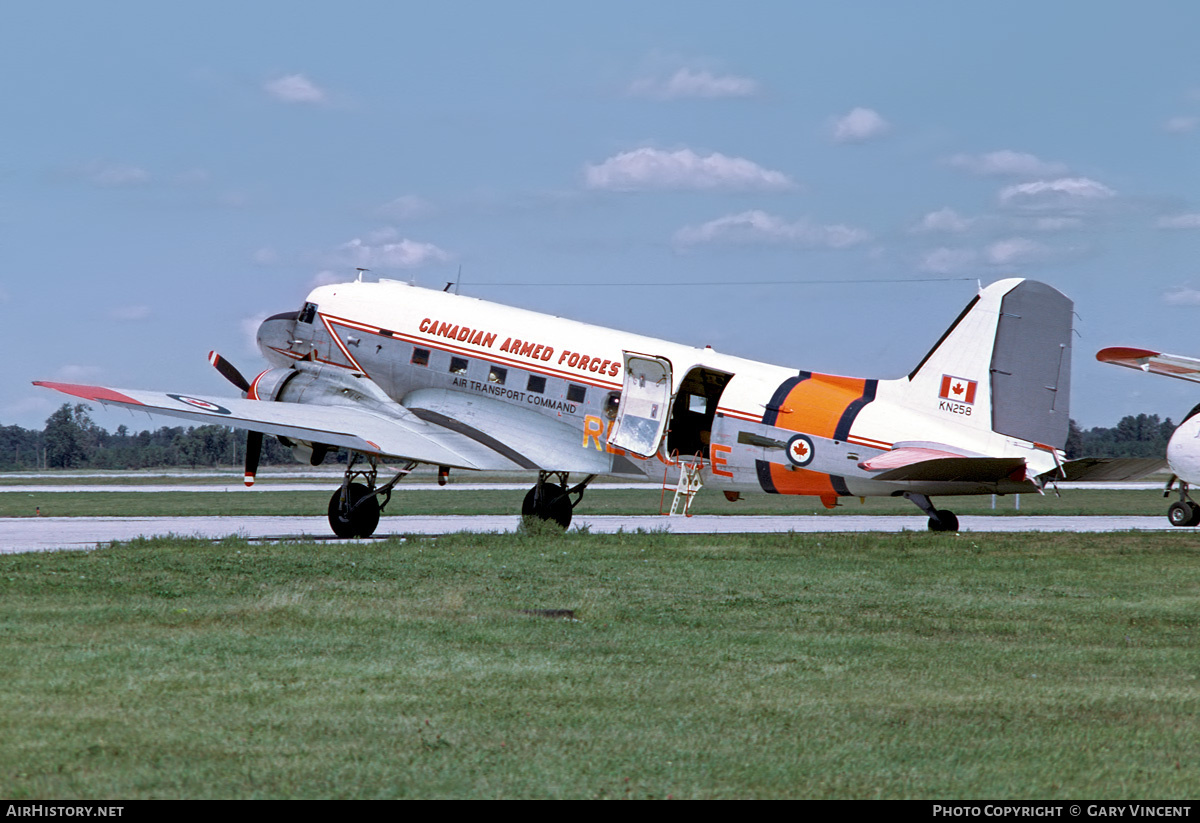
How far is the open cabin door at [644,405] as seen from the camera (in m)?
25.3

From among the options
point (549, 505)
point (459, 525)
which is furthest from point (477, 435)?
point (459, 525)

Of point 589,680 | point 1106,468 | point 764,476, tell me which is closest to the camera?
point 589,680

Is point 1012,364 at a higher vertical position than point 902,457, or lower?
higher

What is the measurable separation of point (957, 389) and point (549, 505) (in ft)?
30.1

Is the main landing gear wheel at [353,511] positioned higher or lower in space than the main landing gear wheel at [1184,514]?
lower

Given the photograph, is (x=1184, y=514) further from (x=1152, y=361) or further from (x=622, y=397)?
(x=622, y=397)

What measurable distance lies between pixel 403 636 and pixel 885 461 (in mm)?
12197

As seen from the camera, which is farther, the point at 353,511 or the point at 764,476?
the point at 353,511

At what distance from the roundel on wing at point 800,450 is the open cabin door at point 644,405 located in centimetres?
262

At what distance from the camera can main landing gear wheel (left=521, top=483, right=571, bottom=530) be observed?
91.5 feet

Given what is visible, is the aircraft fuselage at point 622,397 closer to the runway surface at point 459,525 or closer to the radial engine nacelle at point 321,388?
the radial engine nacelle at point 321,388

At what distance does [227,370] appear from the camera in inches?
1193

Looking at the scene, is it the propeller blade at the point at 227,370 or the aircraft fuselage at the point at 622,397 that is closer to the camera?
the aircraft fuselage at the point at 622,397

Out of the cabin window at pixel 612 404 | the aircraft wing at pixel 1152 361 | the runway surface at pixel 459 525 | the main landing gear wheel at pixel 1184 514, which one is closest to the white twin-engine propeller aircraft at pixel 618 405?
the cabin window at pixel 612 404
